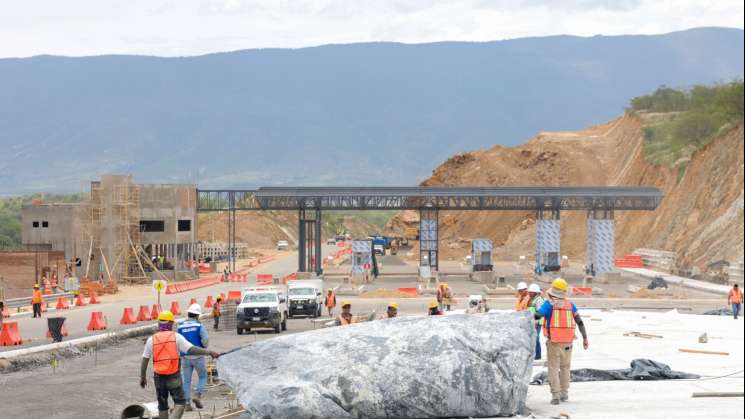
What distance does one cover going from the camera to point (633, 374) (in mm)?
20203

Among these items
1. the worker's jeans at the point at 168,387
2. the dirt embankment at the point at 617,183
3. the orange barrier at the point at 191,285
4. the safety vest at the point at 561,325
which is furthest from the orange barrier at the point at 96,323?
the dirt embankment at the point at 617,183

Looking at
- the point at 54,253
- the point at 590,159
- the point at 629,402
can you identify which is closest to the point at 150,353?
the point at 629,402

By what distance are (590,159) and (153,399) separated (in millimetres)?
120427

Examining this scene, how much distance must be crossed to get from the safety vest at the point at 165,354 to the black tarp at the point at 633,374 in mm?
7160

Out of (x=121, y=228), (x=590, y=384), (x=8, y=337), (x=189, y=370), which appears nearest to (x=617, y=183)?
(x=121, y=228)

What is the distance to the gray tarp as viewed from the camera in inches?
575

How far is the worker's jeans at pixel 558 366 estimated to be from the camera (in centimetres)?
1689

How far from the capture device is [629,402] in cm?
1712

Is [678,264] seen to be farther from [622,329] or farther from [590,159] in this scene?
[590,159]

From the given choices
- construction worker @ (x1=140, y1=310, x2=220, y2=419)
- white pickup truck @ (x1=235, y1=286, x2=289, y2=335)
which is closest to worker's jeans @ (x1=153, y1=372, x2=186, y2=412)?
construction worker @ (x1=140, y1=310, x2=220, y2=419)

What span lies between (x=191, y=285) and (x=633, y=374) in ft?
169

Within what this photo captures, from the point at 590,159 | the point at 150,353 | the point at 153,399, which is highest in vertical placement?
the point at 590,159

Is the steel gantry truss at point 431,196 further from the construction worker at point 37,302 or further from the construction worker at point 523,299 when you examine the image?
the construction worker at point 523,299

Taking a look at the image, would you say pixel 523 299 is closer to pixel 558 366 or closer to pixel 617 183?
pixel 558 366
